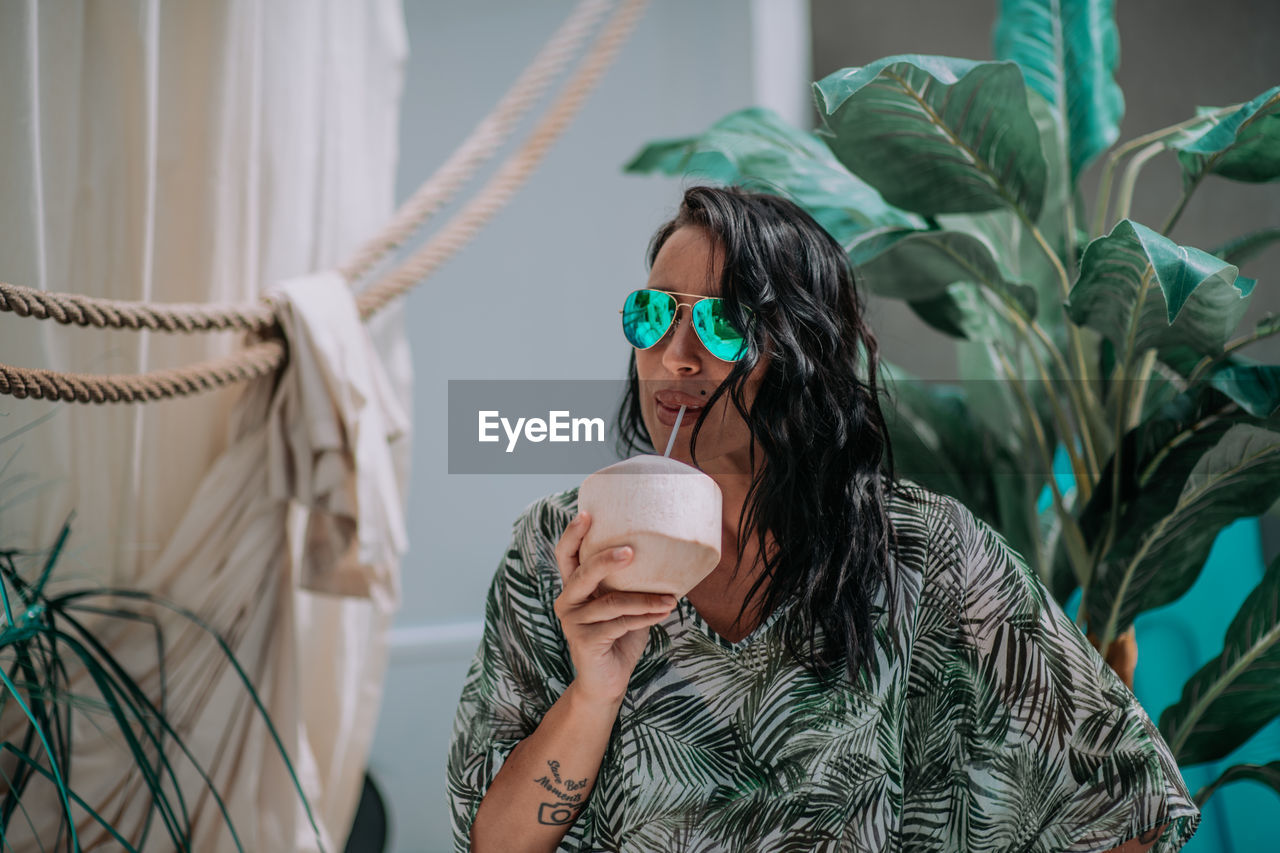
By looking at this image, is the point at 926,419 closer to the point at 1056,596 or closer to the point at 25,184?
the point at 1056,596

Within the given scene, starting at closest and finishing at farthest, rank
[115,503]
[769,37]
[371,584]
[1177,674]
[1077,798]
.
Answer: [1077,798] < [115,503] < [371,584] < [1177,674] < [769,37]

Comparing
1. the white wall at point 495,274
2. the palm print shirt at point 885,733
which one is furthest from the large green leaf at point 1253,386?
the white wall at point 495,274

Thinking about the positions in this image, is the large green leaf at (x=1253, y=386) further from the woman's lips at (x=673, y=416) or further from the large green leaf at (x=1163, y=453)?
the woman's lips at (x=673, y=416)

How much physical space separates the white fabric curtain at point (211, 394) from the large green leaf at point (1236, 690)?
1051 millimetres

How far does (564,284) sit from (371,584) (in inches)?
45.0

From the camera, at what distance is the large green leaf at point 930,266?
1.06 metres

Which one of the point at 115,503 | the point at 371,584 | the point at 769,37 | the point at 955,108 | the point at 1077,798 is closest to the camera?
the point at 1077,798

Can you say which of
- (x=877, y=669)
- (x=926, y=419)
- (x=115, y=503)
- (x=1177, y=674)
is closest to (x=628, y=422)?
(x=877, y=669)

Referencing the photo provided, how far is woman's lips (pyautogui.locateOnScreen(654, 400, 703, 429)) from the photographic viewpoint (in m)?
0.75

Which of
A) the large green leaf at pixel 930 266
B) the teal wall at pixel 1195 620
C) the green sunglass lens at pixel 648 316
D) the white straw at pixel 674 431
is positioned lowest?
the teal wall at pixel 1195 620

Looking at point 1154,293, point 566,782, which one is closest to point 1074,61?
point 1154,293

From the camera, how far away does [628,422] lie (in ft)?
3.17

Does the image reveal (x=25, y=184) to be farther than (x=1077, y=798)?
Yes

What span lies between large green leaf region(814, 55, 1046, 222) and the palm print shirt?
402 mm
